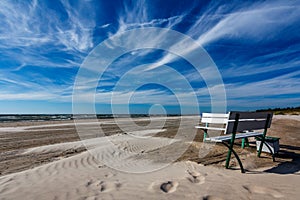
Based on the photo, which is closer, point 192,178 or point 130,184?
point 130,184

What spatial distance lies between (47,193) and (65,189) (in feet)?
0.95

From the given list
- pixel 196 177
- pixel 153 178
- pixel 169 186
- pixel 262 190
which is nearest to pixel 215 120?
pixel 196 177

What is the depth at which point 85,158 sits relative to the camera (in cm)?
576

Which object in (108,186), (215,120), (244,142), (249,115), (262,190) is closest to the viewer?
(262,190)

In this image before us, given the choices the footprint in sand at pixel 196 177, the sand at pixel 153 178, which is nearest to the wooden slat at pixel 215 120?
the sand at pixel 153 178

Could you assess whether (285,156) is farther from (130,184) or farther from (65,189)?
(65,189)

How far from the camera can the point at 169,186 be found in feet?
11.5

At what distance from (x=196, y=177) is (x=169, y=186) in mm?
814

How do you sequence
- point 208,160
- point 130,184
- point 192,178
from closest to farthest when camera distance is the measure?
point 130,184
point 192,178
point 208,160

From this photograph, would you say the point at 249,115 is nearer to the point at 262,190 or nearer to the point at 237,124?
the point at 237,124

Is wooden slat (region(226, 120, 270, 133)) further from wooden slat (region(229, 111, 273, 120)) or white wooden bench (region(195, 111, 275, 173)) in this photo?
wooden slat (region(229, 111, 273, 120))

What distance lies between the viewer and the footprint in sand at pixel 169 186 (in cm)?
335

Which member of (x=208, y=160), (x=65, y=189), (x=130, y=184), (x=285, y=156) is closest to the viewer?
(x=65, y=189)

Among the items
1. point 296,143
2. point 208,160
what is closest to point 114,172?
point 208,160
